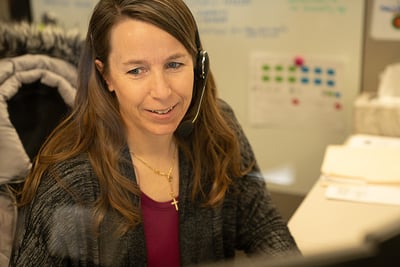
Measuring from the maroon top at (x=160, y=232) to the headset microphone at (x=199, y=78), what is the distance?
0.44ft

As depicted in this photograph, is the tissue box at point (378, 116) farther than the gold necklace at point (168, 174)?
Yes

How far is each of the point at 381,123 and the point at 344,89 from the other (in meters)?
0.16

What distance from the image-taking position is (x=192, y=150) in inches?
43.3

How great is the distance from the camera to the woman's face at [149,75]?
0.90 m

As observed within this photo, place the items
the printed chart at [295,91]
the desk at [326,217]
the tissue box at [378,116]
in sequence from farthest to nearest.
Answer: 1. the printed chart at [295,91]
2. the tissue box at [378,116]
3. the desk at [326,217]

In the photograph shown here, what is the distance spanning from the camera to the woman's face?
0.90 m

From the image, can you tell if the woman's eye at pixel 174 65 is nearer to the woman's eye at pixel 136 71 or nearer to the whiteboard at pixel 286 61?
the woman's eye at pixel 136 71

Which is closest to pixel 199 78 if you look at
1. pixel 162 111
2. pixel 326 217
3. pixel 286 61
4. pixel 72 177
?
pixel 162 111

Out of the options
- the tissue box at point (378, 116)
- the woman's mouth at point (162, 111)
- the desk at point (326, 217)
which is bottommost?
the desk at point (326, 217)

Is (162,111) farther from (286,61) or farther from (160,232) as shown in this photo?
(286,61)

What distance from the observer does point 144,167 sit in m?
1.05

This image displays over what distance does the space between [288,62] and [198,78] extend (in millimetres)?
745

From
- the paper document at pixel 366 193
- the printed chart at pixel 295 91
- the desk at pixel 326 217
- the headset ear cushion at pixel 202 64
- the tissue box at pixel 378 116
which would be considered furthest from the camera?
the printed chart at pixel 295 91

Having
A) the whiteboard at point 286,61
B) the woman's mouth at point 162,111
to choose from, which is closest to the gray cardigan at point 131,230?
the woman's mouth at point 162,111
